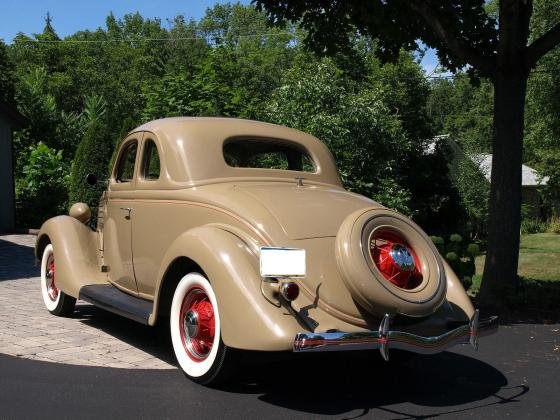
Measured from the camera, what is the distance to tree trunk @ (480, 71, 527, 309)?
7.82 m

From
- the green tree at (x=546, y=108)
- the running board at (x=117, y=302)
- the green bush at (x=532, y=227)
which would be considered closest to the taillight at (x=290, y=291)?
the running board at (x=117, y=302)

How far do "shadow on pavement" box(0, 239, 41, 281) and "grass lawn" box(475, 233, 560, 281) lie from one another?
334 inches

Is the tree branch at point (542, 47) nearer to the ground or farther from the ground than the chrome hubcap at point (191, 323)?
farther from the ground

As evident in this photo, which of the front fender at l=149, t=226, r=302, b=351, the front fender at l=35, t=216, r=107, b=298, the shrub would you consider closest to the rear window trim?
the front fender at l=149, t=226, r=302, b=351

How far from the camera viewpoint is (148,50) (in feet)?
186

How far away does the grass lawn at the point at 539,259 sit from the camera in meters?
15.1

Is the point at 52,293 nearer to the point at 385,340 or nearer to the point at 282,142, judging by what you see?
the point at 282,142

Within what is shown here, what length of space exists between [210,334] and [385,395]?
122 centimetres

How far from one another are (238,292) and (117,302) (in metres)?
1.69

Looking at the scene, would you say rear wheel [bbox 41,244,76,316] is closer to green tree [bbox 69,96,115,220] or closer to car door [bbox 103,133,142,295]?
car door [bbox 103,133,142,295]

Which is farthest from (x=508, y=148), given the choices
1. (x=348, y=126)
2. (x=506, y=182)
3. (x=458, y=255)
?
(x=348, y=126)

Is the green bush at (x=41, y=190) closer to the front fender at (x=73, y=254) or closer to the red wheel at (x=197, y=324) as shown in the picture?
the front fender at (x=73, y=254)

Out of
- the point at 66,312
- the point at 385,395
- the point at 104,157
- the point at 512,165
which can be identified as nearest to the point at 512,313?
the point at 512,165

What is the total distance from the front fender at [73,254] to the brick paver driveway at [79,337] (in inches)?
16.3
